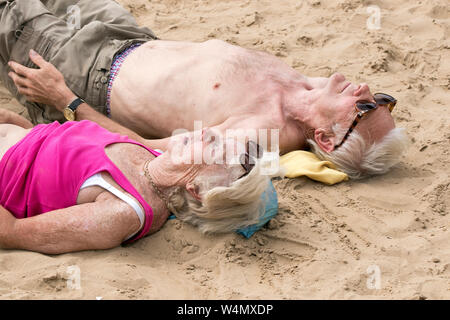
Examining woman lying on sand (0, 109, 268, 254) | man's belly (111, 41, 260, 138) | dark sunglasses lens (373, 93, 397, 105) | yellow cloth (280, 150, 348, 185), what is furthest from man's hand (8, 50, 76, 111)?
dark sunglasses lens (373, 93, 397, 105)

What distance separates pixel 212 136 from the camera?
3.64m

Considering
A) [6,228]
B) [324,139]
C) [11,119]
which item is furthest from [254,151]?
[11,119]

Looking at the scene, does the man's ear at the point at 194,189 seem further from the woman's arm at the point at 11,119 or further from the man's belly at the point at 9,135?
the woman's arm at the point at 11,119

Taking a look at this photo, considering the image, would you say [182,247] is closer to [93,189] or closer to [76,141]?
[93,189]

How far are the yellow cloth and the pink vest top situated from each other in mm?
1182

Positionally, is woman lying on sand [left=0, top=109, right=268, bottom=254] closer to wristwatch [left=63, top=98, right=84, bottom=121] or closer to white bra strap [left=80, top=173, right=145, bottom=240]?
white bra strap [left=80, top=173, right=145, bottom=240]

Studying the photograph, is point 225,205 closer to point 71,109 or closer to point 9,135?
point 9,135

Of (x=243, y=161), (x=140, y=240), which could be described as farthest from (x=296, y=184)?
(x=140, y=240)

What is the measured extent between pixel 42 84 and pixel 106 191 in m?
1.53

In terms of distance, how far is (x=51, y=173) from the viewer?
3604 mm

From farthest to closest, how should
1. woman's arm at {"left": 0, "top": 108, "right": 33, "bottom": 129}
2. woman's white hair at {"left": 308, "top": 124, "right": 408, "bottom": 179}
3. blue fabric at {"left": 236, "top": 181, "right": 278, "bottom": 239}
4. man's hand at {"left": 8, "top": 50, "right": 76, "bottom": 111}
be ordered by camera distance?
1. man's hand at {"left": 8, "top": 50, "right": 76, "bottom": 111}
2. woman's white hair at {"left": 308, "top": 124, "right": 408, "bottom": 179}
3. woman's arm at {"left": 0, "top": 108, "right": 33, "bottom": 129}
4. blue fabric at {"left": 236, "top": 181, "right": 278, "bottom": 239}

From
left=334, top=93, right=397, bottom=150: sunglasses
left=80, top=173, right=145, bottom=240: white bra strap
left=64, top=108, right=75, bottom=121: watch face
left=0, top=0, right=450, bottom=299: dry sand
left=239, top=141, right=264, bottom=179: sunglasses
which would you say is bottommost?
left=0, top=0, right=450, bottom=299: dry sand

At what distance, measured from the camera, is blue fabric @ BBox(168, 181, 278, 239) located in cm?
372
